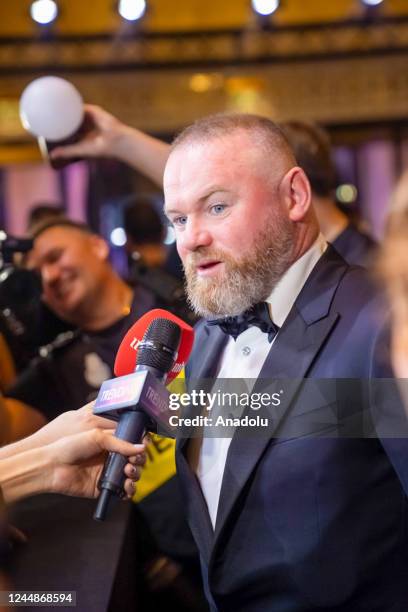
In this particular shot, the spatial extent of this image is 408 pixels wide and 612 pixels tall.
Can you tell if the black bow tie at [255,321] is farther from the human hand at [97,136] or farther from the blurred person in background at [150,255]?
the human hand at [97,136]

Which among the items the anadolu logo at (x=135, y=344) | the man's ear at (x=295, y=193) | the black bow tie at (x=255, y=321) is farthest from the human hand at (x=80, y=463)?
the man's ear at (x=295, y=193)

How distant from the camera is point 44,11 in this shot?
171 inches

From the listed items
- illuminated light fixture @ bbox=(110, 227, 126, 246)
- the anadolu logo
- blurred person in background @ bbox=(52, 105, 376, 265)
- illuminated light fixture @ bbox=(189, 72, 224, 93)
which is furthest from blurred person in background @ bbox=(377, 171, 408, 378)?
illuminated light fixture @ bbox=(189, 72, 224, 93)

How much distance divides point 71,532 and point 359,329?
20.7 inches

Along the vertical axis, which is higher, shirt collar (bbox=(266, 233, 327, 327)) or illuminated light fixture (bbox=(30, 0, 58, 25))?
illuminated light fixture (bbox=(30, 0, 58, 25))

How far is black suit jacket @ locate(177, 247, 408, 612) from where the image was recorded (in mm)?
980

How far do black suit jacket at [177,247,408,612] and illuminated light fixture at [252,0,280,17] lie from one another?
3827 millimetres

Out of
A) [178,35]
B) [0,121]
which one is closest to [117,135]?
[178,35]

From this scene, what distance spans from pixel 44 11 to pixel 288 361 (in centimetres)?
381

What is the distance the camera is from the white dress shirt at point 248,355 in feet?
3.52

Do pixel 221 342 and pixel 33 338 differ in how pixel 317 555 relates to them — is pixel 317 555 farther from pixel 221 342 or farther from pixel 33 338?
pixel 33 338

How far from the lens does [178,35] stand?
16.8 ft

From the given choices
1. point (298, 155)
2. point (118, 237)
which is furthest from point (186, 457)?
point (118, 237)

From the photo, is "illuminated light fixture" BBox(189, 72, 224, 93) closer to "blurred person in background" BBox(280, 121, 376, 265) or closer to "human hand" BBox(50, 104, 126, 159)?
"blurred person in background" BBox(280, 121, 376, 265)
